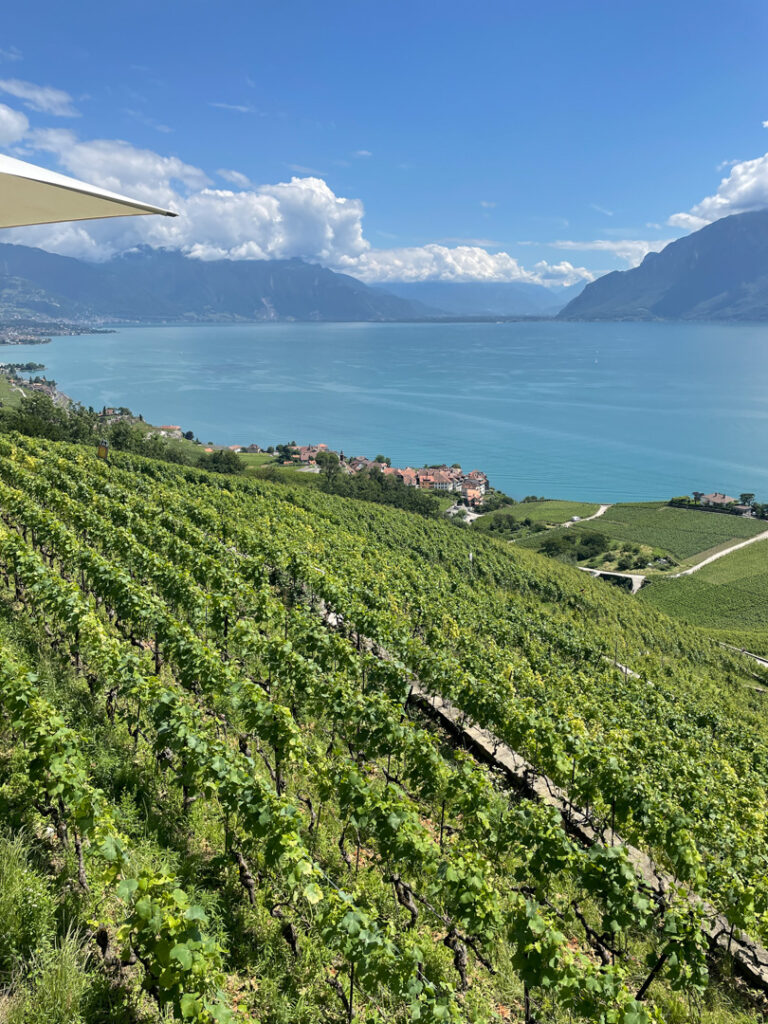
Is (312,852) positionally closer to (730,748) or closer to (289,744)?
(289,744)

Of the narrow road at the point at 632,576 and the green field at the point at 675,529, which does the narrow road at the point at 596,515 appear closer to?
the green field at the point at 675,529

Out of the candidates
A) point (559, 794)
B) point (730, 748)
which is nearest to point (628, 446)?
point (730, 748)

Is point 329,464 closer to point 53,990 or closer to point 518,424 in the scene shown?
point 518,424

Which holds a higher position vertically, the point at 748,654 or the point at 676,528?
the point at 748,654

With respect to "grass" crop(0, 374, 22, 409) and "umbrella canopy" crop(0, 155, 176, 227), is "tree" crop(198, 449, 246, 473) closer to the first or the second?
"grass" crop(0, 374, 22, 409)

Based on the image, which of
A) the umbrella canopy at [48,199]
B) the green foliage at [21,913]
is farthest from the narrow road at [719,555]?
the umbrella canopy at [48,199]

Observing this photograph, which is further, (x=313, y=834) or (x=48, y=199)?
(x=313, y=834)

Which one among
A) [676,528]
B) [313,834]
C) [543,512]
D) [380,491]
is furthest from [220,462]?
[676,528]
